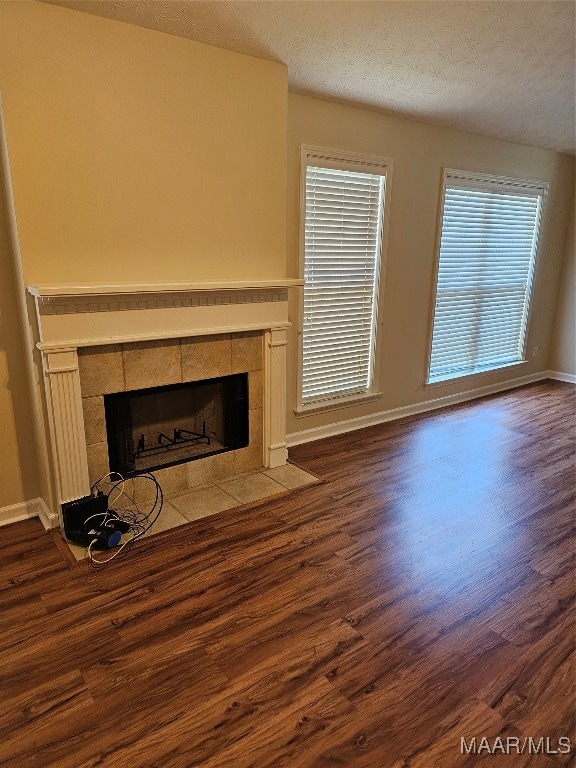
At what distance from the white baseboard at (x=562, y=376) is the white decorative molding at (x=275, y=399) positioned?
4295 millimetres

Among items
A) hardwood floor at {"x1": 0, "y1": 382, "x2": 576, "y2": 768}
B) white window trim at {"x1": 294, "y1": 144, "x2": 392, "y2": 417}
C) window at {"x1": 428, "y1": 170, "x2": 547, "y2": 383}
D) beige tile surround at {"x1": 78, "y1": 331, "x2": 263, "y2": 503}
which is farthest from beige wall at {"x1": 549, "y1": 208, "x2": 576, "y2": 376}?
beige tile surround at {"x1": 78, "y1": 331, "x2": 263, "y2": 503}

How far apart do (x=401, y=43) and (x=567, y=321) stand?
456 centimetres

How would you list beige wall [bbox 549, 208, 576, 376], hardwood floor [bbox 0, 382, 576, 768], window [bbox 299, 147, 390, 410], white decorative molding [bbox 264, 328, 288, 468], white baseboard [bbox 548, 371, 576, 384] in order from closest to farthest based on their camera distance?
hardwood floor [bbox 0, 382, 576, 768], white decorative molding [bbox 264, 328, 288, 468], window [bbox 299, 147, 390, 410], beige wall [bbox 549, 208, 576, 376], white baseboard [bbox 548, 371, 576, 384]

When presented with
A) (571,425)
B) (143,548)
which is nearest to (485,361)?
(571,425)

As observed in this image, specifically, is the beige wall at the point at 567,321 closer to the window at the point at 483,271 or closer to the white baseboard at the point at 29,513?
the window at the point at 483,271

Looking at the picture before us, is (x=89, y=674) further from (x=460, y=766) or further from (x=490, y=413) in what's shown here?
(x=490, y=413)

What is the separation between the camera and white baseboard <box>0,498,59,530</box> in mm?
2777

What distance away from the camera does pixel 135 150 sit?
2584 millimetres

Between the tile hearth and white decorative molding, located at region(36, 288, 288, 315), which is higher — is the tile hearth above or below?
below

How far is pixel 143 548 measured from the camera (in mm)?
2598

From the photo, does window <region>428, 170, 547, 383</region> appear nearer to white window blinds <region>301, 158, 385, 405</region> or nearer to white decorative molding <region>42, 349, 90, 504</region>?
white window blinds <region>301, 158, 385, 405</region>

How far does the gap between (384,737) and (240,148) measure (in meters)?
→ 2.91

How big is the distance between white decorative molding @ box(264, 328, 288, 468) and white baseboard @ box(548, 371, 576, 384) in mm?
4295

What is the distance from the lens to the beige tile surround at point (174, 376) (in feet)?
8.93
